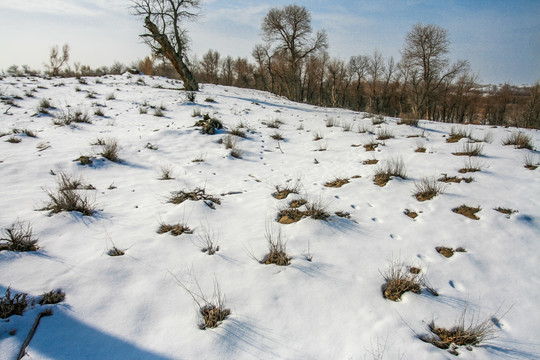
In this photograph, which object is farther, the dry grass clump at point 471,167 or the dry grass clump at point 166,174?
the dry grass clump at point 166,174

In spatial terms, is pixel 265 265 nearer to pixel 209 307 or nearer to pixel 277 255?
pixel 277 255

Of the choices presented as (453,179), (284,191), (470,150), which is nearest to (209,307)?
(284,191)

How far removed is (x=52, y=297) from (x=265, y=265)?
1.84 meters

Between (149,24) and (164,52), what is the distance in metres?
1.52

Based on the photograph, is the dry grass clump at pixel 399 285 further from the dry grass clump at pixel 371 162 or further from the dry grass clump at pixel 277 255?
the dry grass clump at pixel 371 162

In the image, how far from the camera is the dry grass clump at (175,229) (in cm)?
315

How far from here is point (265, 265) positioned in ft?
8.66

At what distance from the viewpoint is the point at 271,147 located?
7410mm

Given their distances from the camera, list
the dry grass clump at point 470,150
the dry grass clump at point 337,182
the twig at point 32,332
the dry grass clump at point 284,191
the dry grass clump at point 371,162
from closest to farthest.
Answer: the twig at point 32,332 → the dry grass clump at point 284,191 → the dry grass clump at point 337,182 → the dry grass clump at point 470,150 → the dry grass clump at point 371,162

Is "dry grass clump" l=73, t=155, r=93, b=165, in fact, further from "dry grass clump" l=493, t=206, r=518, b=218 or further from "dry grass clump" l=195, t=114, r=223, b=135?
"dry grass clump" l=493, t=206, r=518, b=218

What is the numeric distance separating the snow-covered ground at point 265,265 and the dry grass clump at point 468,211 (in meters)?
0.08

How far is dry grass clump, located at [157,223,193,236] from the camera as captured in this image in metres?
3.15

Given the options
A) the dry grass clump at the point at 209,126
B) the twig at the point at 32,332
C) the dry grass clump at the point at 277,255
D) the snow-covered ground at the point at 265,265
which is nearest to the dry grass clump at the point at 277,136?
the dry grass clump at the point at 209,126

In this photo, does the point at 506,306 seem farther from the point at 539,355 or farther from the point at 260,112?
the point at 260,112
